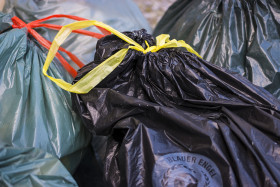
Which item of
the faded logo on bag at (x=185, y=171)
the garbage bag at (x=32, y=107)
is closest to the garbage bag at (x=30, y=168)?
the garbage bag at (x=32, y=107)

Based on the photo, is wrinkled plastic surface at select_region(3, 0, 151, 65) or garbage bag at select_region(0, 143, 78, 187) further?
wrinkled plastic surface at select_region(3, 0, 151, 65)

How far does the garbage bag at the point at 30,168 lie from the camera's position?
1.77 ft

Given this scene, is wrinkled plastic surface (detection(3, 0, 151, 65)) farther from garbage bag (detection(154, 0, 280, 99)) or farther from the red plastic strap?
garbage bag (detection(154, 0, 280, 99))

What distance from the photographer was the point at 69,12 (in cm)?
85

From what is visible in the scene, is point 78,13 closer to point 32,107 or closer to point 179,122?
point 32,107

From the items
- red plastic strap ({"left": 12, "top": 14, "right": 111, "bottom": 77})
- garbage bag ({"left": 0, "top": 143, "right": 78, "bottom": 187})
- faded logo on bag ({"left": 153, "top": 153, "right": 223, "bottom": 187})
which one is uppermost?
red plastic strap ({"left": 12, "top": 14, "right": 111, "bottom": 77})

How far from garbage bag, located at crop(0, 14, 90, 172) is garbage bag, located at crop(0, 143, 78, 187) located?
45 millimetres

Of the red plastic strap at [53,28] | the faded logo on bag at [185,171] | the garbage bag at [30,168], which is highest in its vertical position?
the red plastic strap at [53,28]

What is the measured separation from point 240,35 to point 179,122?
1.41ft

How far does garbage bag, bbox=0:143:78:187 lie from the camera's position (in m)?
0.54

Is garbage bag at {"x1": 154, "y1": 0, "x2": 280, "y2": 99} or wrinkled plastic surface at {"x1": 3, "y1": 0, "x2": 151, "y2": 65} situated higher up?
wrinkled plastic surface at {"x1": 3, "y1": 0, "x2": 151, "y2": 65}

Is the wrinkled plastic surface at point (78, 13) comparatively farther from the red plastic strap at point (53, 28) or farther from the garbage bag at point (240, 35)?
the garbage bag at point (240, 35)

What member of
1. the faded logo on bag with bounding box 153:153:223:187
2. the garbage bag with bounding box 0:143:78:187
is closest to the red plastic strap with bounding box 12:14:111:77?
the garbage bag with bounding box 0:143:78:187

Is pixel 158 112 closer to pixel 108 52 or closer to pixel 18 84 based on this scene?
pixel 108 52
